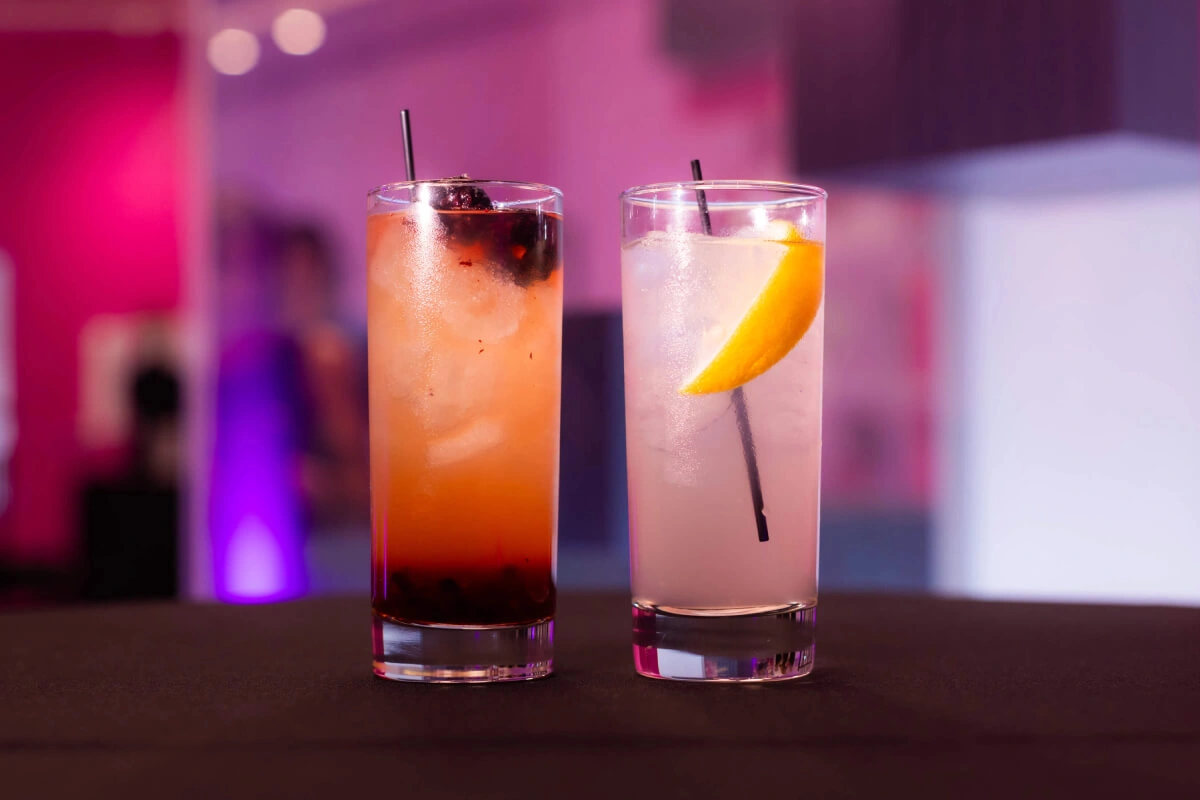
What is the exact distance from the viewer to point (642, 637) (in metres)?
1.12

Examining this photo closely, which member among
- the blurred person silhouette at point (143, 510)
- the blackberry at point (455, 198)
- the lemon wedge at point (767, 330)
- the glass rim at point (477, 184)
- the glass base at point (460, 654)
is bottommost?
the blurred person silhouette at point (143, 510)

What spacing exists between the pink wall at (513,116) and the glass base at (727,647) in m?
3.07

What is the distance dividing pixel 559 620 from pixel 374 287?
49 centimetres

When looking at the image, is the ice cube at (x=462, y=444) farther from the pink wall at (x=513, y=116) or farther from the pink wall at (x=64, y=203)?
the pink wall at (x=64, y=203)

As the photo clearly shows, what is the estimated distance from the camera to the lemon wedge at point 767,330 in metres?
1.10

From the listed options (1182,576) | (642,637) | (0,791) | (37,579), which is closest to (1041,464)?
(1182,576)

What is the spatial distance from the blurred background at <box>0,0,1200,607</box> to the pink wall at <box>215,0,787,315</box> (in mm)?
11

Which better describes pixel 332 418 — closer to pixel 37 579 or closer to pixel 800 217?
pixel 37 579

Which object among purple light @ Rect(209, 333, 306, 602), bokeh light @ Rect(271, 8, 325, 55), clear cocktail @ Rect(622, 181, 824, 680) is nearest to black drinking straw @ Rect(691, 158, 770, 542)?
clear cocktail @ Rect(622, 181, 824, 680)

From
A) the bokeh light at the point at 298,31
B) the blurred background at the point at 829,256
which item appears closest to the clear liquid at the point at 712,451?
the blurred background at the point at 829,256

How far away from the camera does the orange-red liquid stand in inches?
44.1

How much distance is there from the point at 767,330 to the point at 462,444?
0.92ft

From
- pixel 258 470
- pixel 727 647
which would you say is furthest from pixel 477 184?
pixel 258 470

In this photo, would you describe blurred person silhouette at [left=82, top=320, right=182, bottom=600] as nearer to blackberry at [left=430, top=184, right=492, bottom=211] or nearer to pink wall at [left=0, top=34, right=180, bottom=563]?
pink wall at [left=0, top=34, right=180, bottom=563]
